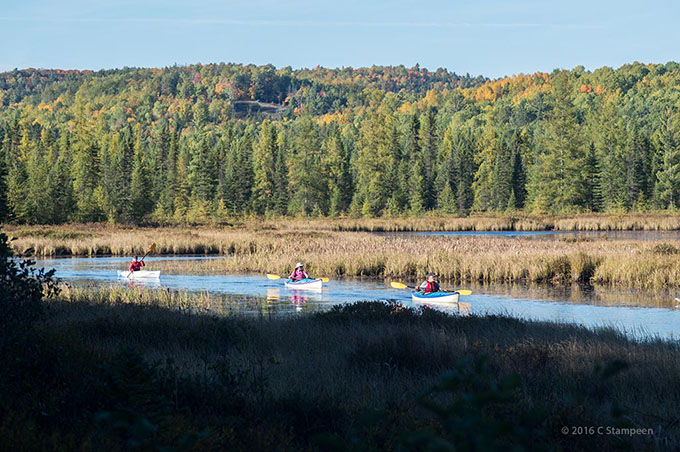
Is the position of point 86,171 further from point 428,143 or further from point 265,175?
point 428,143

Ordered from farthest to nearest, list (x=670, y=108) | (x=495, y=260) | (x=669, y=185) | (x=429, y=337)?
(x=670, y=108), (x=669, y=185), (x=495, y=260), (x=429, y=337)

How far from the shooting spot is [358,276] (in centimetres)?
3319

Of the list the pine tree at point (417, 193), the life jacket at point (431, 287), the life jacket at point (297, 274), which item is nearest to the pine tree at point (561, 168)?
the pine tree at point (417, 193)

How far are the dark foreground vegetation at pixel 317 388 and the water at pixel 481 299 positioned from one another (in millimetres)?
6269

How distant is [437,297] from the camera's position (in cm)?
2367

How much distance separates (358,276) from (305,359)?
2245 centimetres

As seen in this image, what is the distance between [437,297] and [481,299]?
87.1 inches

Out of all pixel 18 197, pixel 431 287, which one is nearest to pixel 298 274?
pixel 431 287

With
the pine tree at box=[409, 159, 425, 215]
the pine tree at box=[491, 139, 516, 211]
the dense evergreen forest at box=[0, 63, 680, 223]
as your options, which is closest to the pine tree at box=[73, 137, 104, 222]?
the dense evergreen forest at box=[0, 63, 680, 223]

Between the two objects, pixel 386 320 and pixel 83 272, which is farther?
pixel 83 272

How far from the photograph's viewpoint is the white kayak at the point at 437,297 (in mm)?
23375

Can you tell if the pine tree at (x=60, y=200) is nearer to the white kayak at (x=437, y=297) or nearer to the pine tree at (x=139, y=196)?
the pine tree at (x=139, y=196)

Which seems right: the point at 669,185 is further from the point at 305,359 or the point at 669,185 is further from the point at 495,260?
the point at 305,359

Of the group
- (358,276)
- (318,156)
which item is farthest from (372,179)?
(358,276)
